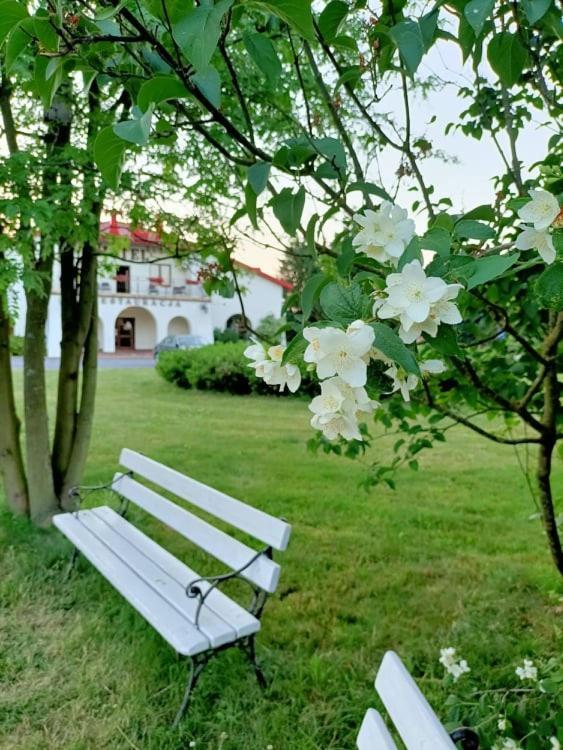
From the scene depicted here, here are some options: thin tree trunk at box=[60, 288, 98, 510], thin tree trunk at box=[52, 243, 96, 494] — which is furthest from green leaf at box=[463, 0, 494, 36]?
thin tree trunk at box=[60, 288, 98, 510]

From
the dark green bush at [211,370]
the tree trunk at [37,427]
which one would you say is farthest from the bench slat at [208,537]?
the dark green bush at [211,370]

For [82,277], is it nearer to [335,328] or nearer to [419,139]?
[419,139]

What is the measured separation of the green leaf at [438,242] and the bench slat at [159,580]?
181cm

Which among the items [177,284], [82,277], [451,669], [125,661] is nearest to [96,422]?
[82,277]

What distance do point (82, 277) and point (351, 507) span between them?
2.56 m

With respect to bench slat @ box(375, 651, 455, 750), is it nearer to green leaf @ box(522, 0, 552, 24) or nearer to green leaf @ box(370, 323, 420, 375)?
green leaf @ box(370, 323, 420, 375)

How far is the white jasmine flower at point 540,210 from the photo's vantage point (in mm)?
633

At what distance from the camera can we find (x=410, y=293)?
61cm

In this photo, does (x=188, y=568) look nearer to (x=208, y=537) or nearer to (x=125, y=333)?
(x=208, y=537)

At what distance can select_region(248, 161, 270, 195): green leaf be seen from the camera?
0.84m

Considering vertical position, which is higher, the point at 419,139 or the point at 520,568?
the point at 419,139

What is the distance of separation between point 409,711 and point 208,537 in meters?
1.81

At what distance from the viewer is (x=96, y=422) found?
330 inches

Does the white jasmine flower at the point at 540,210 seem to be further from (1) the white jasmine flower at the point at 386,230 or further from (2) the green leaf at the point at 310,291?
(2) the green leaf at the point at 310,291
